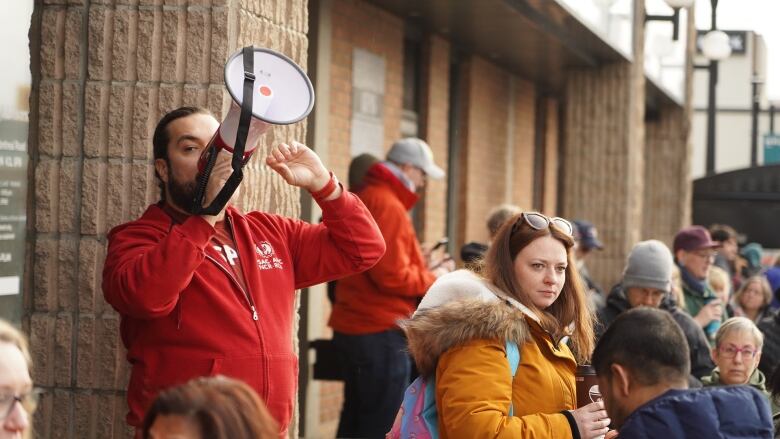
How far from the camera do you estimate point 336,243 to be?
3988 mm

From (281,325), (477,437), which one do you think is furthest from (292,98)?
(477,437)

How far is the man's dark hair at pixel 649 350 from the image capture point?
3248 mm

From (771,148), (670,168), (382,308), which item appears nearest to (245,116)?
(382,308)

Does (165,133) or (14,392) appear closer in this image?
(14,392)

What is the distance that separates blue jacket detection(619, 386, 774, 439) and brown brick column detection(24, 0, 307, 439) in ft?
6.39

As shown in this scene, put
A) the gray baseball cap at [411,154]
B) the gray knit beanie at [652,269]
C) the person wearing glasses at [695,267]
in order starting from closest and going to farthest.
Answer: the gray knit beanie at [652,269], the gray baseball cap at [411,154], the person wearing glasses at [695,267]

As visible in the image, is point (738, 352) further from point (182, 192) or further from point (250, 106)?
point (250, 106)

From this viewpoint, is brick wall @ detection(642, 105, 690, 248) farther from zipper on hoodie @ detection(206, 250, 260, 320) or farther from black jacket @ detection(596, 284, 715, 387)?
zipper on hoodie @ detection(206, 250, 260, 320)

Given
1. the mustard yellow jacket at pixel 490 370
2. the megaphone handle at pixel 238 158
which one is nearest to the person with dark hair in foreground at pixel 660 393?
the mustard yellow jacket at pixel 490 370

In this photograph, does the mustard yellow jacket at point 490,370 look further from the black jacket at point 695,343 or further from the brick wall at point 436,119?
the brick wall at point 436,119

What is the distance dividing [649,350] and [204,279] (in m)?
1.21

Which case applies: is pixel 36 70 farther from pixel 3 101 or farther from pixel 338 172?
pixel 338 172

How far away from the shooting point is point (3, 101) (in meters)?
4.25

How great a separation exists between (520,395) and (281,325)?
716 mm
